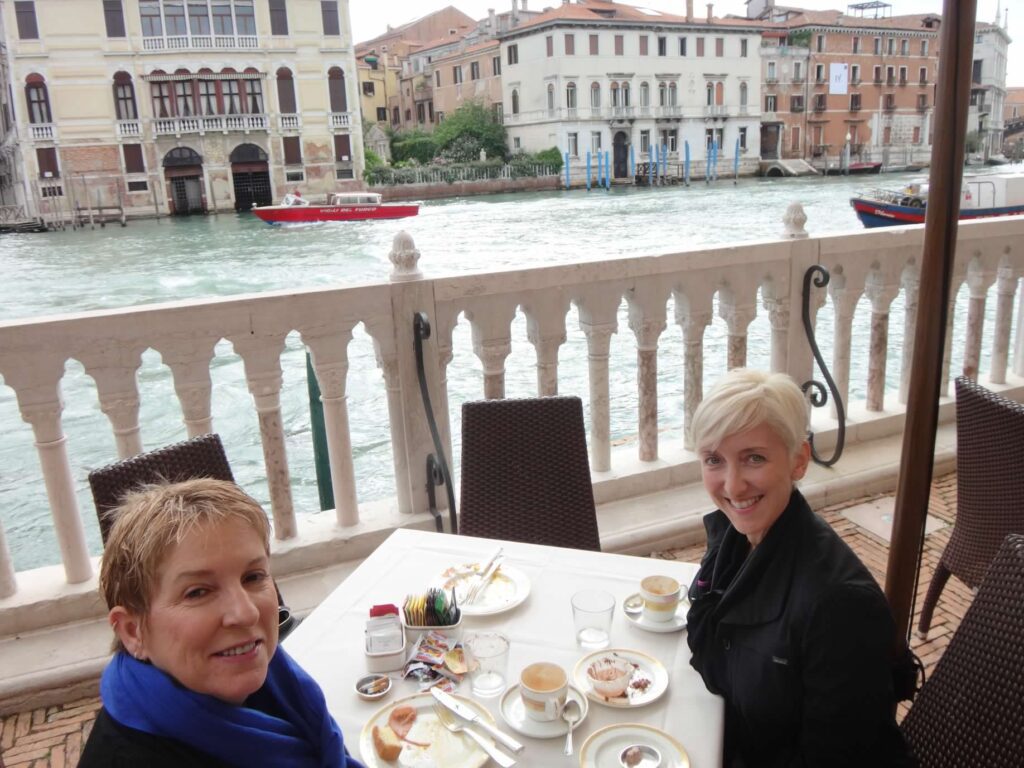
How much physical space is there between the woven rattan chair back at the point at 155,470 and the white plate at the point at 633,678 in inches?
36.3

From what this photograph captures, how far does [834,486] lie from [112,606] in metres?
2.88

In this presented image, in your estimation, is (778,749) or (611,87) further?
(611,87)

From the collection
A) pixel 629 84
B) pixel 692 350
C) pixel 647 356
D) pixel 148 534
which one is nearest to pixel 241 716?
pixel 148 534

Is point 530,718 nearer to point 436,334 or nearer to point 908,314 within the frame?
point 436,334

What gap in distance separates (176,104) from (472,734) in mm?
40902

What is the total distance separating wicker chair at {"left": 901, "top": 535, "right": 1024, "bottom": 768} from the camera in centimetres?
108

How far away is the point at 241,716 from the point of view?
0.95 m

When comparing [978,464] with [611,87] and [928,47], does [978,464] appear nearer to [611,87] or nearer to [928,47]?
[611,87]

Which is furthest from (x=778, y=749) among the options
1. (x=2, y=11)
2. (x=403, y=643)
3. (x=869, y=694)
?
(x=2, y=11)

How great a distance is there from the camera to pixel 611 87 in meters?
47.5

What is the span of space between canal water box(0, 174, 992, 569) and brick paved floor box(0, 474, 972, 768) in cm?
133

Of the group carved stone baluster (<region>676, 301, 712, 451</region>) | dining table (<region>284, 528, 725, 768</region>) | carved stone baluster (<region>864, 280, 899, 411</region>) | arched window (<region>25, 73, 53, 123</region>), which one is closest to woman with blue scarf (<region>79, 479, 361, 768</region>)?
dining table (<region>284, 528, 725, 768</region>)

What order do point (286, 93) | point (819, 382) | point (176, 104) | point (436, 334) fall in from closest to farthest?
1. point (436, 334)
2. point (819, 382)
3. point (176, 104)
4. point (286, 93)

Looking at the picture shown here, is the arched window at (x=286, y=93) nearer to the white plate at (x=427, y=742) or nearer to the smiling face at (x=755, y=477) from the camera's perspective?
the smiling face at (x=755, y=477)
